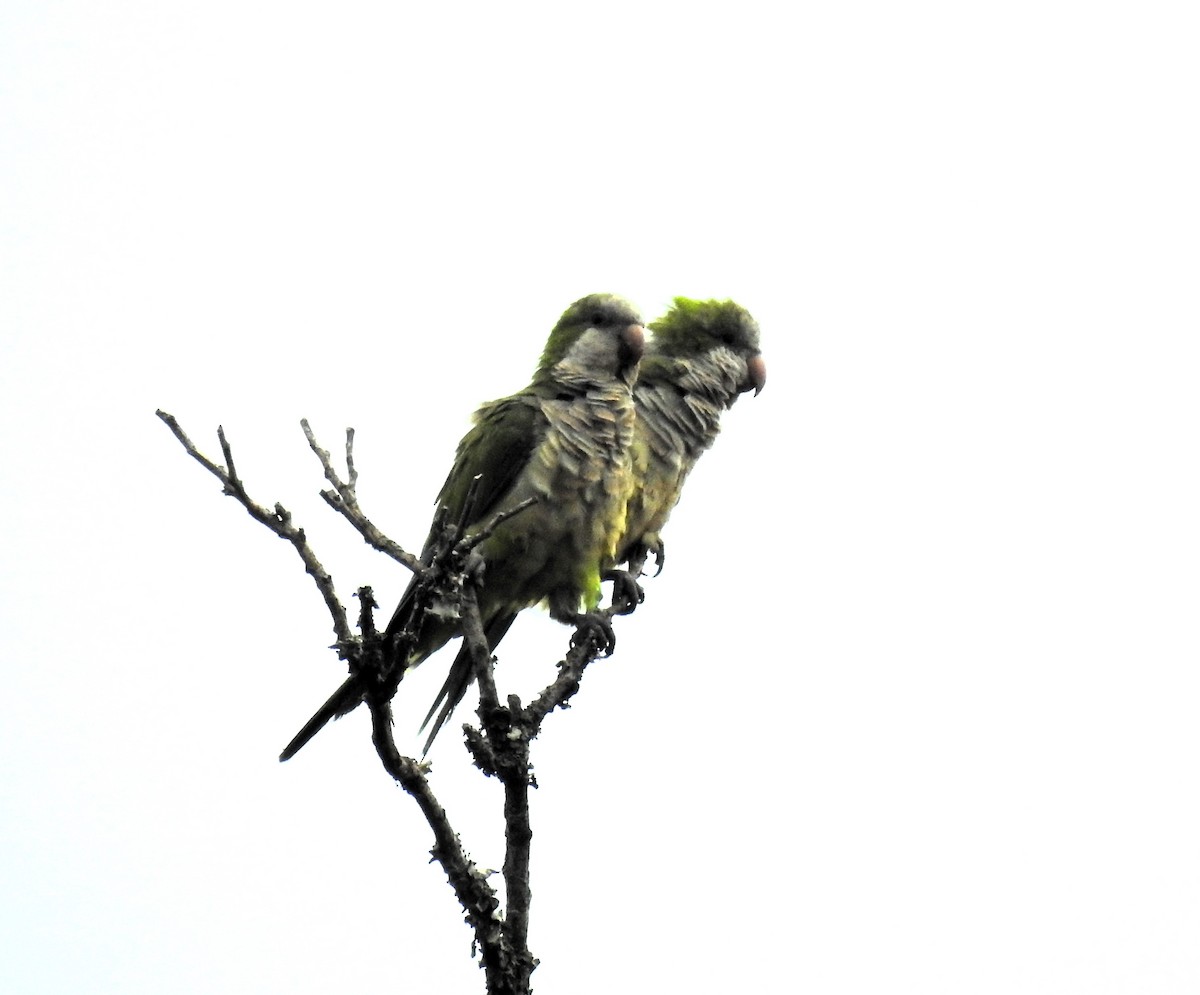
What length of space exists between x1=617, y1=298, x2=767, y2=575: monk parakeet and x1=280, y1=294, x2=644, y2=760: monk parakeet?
349 millimetres

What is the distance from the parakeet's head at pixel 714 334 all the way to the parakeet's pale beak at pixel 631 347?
0.55 metres

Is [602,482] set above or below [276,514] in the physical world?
above

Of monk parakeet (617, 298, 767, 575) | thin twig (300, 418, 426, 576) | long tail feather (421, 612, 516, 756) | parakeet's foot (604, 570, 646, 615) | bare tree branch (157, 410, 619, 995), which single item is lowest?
bare tree branch (157, 410, 619, 995)

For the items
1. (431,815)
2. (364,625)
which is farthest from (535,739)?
(364,625)

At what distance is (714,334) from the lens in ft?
27.1

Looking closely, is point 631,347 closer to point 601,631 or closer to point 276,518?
point 601,631

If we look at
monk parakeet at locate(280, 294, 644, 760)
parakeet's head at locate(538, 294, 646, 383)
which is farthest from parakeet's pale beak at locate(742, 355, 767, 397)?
monk parakeet at locate(280, 294, 644, 760)

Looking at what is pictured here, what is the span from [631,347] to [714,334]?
0.87 m

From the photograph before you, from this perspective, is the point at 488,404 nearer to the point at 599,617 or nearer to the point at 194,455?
the point at 599,617

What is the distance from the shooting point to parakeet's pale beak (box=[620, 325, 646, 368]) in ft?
24.9

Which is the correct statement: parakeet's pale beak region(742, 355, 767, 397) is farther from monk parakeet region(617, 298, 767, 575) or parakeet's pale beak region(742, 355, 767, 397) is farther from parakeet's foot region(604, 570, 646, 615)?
parakeet's foot region(604, 570, 646, 615)

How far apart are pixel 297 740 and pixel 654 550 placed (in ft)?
8.20

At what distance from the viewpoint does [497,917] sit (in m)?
4.02

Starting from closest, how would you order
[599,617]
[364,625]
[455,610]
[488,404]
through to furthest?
1. [364,625]
2. [455,610]
3. [599,617]
4. [488,404]
